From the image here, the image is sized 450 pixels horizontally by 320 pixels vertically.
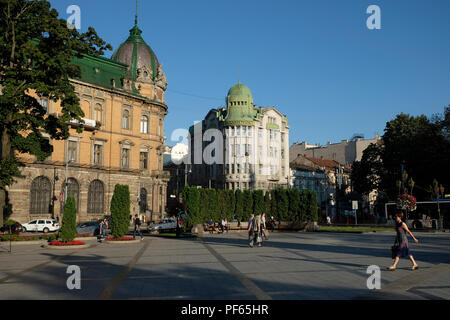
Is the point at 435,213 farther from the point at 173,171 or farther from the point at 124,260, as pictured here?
the point at 173,171

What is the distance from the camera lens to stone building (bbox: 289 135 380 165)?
105 meters

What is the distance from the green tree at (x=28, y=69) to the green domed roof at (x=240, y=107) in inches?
2272

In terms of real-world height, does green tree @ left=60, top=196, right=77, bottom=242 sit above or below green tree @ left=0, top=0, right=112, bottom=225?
below

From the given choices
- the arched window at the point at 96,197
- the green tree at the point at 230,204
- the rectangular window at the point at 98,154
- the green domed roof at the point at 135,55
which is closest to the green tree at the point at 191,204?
the green tree at the point at 230,204

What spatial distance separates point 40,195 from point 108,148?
1069cm

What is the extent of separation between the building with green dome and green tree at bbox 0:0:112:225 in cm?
5343

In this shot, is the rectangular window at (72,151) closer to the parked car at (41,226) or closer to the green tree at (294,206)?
the parked car at (41,226)

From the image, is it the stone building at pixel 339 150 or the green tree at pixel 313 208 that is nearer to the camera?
the green tree at pixel 313 208

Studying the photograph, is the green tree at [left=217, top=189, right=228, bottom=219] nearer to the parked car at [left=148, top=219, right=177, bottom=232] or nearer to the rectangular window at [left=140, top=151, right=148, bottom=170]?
the parked car at [left=148, top=219, right=177, bottom=232]

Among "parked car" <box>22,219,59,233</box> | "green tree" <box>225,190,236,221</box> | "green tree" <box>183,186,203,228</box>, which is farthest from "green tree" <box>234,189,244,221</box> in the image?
"parked car" <box>22,219,59,233</box>

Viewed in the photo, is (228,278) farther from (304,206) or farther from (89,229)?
(304,206)

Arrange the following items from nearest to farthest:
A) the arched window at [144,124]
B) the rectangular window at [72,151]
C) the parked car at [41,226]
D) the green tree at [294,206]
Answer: the parked car at [41,226]
the green tree at [294,206]
the rectangular window at [72,151]
the arched window at [144,124]

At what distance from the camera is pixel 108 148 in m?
50.9

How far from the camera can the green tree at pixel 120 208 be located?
26.2 meters
